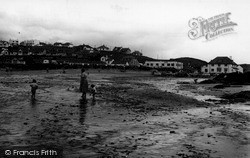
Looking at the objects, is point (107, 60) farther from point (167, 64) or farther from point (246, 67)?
point (246, 67)

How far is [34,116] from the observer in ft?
52.5

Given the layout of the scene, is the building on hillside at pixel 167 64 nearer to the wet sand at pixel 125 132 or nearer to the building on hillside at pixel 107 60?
the building on hillside at pixel 107 60

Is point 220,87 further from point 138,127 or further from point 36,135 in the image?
point 36,135

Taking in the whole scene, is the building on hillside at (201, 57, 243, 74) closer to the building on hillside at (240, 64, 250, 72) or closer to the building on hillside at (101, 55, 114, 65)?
the building on hillside at (240, 64, 250, 72)

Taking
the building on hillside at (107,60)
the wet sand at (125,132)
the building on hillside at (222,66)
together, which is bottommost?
the wet sand at (125,132)

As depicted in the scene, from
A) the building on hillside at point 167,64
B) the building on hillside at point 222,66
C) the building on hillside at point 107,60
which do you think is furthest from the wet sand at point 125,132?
the building on hillside at point 107,60

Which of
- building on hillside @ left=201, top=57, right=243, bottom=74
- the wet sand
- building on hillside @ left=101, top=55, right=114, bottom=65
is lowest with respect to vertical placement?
the wet sand

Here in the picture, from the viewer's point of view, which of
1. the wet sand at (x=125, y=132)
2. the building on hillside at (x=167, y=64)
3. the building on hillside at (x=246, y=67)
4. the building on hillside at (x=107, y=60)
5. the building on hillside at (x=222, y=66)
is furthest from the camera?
the building on hillside at (x=107, y=60)

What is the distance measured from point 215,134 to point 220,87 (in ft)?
122

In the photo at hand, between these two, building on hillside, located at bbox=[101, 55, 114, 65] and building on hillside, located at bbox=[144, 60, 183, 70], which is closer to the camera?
building on hillside, located at bbox=[144, 60, 183, 70]

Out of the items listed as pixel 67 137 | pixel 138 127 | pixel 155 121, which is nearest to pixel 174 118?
pixel 155 121

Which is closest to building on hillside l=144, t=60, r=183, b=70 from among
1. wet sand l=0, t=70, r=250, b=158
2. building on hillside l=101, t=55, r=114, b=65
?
building on hillside l=101, t=55, r=114, b=65

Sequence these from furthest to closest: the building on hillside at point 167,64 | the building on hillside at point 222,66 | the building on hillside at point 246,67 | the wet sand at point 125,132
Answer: the building on hillside at point 167,64 → the building on hillside at point 246,67 → the building on hillside at point 222,66 → the wet sand at point 125,132

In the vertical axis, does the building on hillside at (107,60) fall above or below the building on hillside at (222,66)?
above
